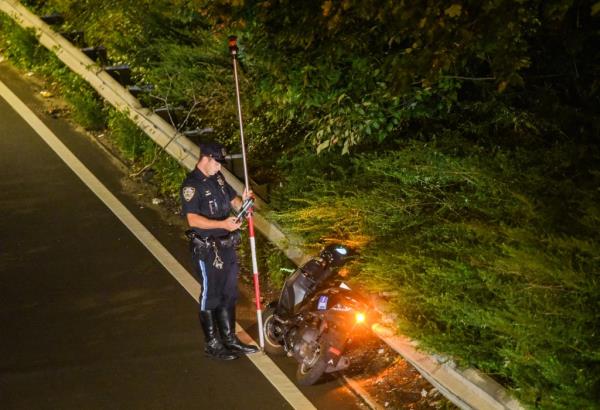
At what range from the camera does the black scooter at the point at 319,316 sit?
6836 mm

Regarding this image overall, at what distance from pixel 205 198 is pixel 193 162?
234cm

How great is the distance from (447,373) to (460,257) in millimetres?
802

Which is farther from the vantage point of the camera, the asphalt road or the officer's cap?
the officer's cap

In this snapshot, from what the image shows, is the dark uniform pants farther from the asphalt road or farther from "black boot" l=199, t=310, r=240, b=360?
the asphalt road

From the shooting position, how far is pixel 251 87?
10.4m

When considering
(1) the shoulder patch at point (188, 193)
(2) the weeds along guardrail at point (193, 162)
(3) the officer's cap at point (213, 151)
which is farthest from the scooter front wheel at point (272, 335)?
(3) the officer's cap at point (213, 151)

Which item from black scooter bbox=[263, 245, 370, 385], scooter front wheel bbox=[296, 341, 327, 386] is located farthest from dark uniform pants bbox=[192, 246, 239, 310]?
scooter front wheel bbox=[296, 341, 327, 386]

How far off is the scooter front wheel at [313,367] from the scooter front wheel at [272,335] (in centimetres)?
37

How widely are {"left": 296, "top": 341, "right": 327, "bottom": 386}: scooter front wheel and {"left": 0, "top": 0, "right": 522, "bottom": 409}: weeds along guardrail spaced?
1.56 ft

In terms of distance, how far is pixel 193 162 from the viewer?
971cm

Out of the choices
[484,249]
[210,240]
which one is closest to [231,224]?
[210,240]

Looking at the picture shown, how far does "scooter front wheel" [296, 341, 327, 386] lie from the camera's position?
6910mm

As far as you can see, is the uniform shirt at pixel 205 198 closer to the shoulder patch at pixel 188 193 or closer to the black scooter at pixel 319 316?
the shoulder patch at pixel 188 193

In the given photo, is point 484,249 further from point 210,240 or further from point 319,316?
point 210,240
